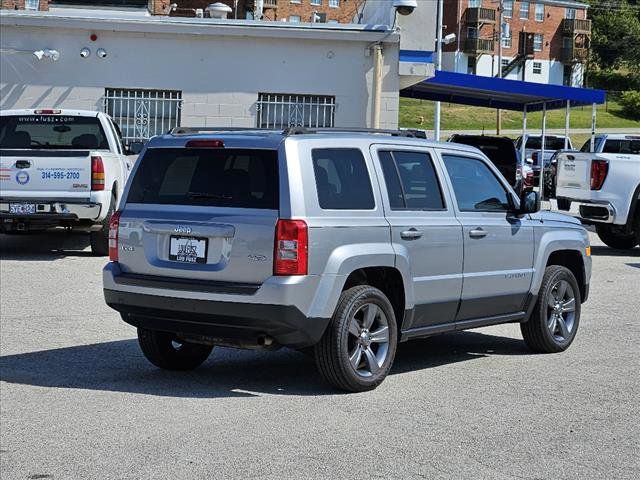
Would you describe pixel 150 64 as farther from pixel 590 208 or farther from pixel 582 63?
pixel 582 63

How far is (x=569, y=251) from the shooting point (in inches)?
396

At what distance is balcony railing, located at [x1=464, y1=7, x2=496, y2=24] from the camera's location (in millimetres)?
81375

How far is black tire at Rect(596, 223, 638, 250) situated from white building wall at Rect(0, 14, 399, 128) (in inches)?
186

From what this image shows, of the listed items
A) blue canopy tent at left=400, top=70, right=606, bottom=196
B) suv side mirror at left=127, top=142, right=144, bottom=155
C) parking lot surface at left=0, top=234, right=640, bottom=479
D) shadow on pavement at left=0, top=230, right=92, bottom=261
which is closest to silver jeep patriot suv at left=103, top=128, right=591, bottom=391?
parking lot surface at left=0, top=234, right=640, bottom=479

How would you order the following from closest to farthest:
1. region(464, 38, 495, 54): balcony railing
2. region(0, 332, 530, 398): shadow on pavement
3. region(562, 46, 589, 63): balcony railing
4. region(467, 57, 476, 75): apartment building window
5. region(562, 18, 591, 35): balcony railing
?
region(0, 332, 530, 398): shadow on pavement, region(464, 38, 495, 54): balcony railing, region(467, 57, 476, 75): apartment building window, region(562, 18, 591, 35): balcony railing, region(562, 46, 589, 63): balcony railing

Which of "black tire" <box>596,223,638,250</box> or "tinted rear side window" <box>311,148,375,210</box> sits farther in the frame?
"black tire" <box>596,223,638,250</box>

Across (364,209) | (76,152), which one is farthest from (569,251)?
(76,152)

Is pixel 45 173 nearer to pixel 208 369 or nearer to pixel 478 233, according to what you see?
pixel 208 369

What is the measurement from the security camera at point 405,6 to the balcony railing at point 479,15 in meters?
61.3

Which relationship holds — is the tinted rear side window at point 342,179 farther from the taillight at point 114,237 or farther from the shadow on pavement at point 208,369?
the taillight at point 114,237

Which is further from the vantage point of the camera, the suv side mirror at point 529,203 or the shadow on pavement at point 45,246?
the shadow on pavement at point 45,246

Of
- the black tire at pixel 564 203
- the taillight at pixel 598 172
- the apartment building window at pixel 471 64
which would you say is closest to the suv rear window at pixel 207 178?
the taillight at pixel 598 172

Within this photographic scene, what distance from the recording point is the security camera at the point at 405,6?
21359 mm

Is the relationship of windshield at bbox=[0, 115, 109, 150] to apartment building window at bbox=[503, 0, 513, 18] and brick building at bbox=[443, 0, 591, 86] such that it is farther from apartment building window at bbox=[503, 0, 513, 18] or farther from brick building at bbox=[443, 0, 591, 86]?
apartment building window at bbox=[503, 0, 513, 18]
